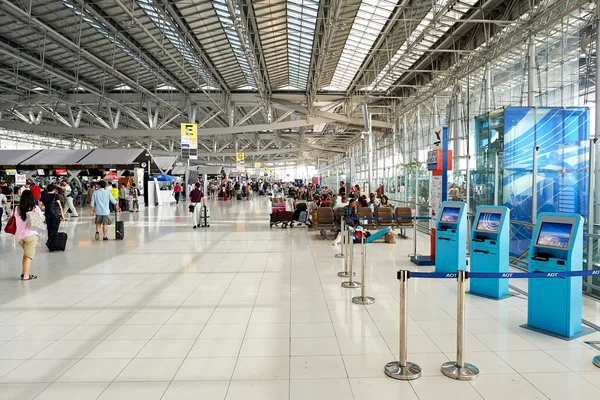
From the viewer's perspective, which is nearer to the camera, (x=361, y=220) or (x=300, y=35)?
(x=361, y=220)

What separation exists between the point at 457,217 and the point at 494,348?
343 cm

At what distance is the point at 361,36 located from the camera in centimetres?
1959

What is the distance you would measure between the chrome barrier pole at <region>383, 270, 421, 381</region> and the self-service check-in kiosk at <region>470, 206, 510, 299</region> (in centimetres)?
300

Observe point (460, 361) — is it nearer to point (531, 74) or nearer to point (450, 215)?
point (450, 215)

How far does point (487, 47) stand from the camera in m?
16.8

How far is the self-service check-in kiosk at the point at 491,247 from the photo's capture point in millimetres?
6500

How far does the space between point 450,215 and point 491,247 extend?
139cm

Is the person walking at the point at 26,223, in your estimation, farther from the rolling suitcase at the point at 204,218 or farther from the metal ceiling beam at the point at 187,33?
the rolling suitcase at the point at 204,218

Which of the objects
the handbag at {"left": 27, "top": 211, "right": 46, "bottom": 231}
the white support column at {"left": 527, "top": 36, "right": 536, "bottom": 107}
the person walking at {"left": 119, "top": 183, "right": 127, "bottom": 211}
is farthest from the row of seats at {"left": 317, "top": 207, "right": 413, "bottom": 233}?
the person walking at {"left": 119, "top": 183, "right": 127, "bottom": 211}

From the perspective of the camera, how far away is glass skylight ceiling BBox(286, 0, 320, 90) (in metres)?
15.9

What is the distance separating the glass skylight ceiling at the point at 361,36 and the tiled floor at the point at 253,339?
357 inches

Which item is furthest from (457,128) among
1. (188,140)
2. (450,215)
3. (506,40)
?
(450,215)

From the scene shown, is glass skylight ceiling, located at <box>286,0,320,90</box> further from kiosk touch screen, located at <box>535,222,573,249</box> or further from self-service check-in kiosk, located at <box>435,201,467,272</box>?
kiosk touch screen, located at <box>535,222,573,249</box>

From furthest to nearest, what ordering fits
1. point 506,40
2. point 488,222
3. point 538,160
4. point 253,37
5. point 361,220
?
1. point 253,37
2. point 506,40
3. point 361,220
4. point 538,160
5. point 488,222
